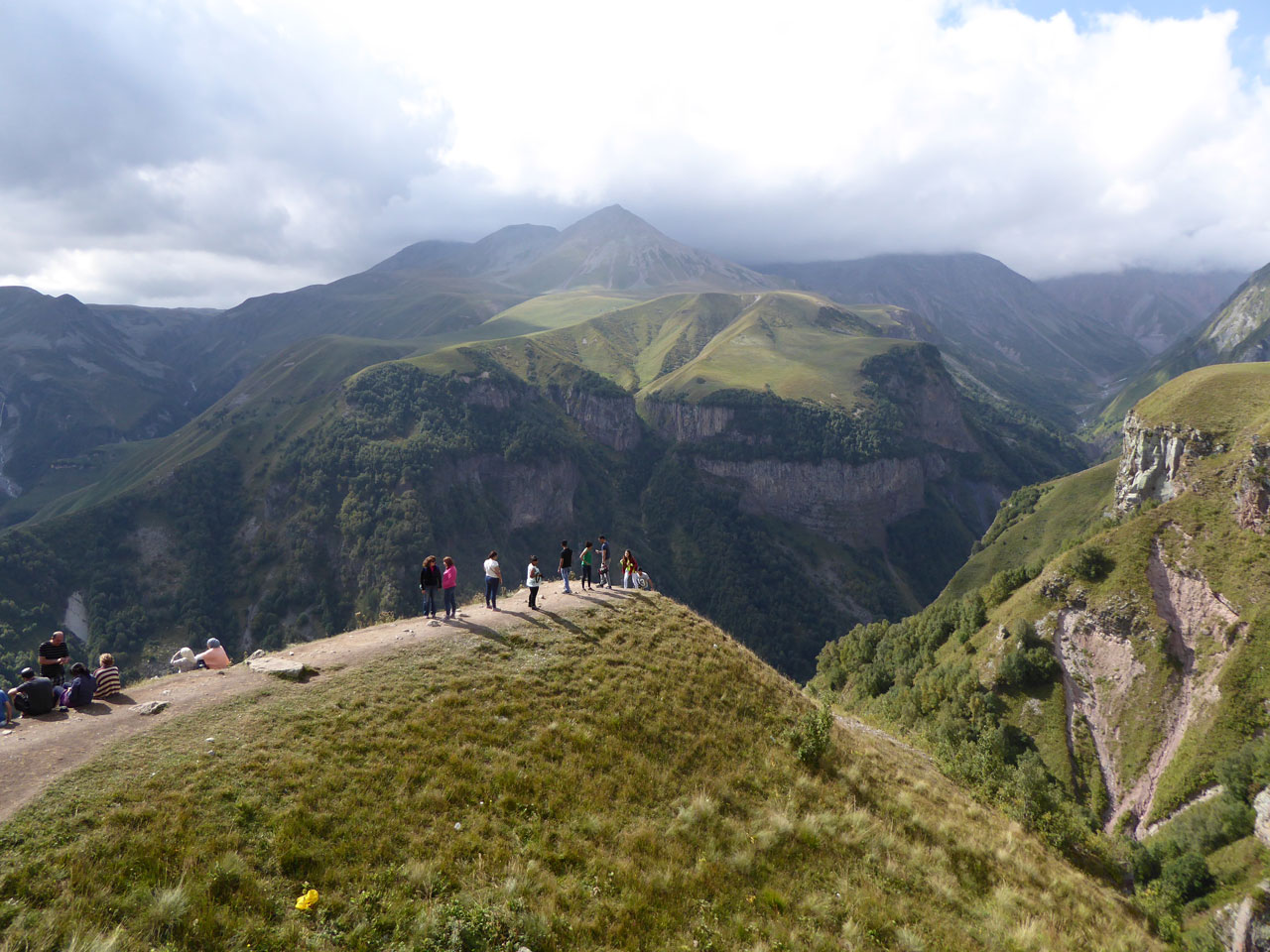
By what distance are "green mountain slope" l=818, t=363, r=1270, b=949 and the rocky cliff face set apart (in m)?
0.60

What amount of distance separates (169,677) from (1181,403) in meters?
163

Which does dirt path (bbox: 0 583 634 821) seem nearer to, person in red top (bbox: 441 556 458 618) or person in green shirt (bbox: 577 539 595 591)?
person in red top (bbox: 441 556 458 618)

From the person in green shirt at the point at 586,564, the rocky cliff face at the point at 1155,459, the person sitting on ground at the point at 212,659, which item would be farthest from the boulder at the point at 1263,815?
the person sitting on ground at the point at 212,659

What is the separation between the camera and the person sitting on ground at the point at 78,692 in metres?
17.8

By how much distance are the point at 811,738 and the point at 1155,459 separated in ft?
456

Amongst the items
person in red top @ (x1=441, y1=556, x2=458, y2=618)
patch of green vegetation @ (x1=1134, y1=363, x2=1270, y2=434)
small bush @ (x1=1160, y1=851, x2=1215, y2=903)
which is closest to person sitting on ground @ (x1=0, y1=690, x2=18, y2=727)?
person in red top @ (x1=441, y1=556, x2=458, y2=618)

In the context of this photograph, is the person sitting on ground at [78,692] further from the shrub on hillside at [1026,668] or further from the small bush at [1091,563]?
the small bush at [1091,563]

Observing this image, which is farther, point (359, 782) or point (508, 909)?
point (359, 782)

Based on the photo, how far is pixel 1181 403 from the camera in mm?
114625

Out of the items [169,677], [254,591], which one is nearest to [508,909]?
[169,677]

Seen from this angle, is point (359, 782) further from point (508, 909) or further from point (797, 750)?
point (797, 750)

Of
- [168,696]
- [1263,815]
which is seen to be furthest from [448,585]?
[1263,815]

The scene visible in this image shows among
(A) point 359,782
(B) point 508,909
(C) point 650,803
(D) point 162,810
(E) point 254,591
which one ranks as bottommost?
(E) point 254,591

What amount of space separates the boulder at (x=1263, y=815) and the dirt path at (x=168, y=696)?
233 feet
